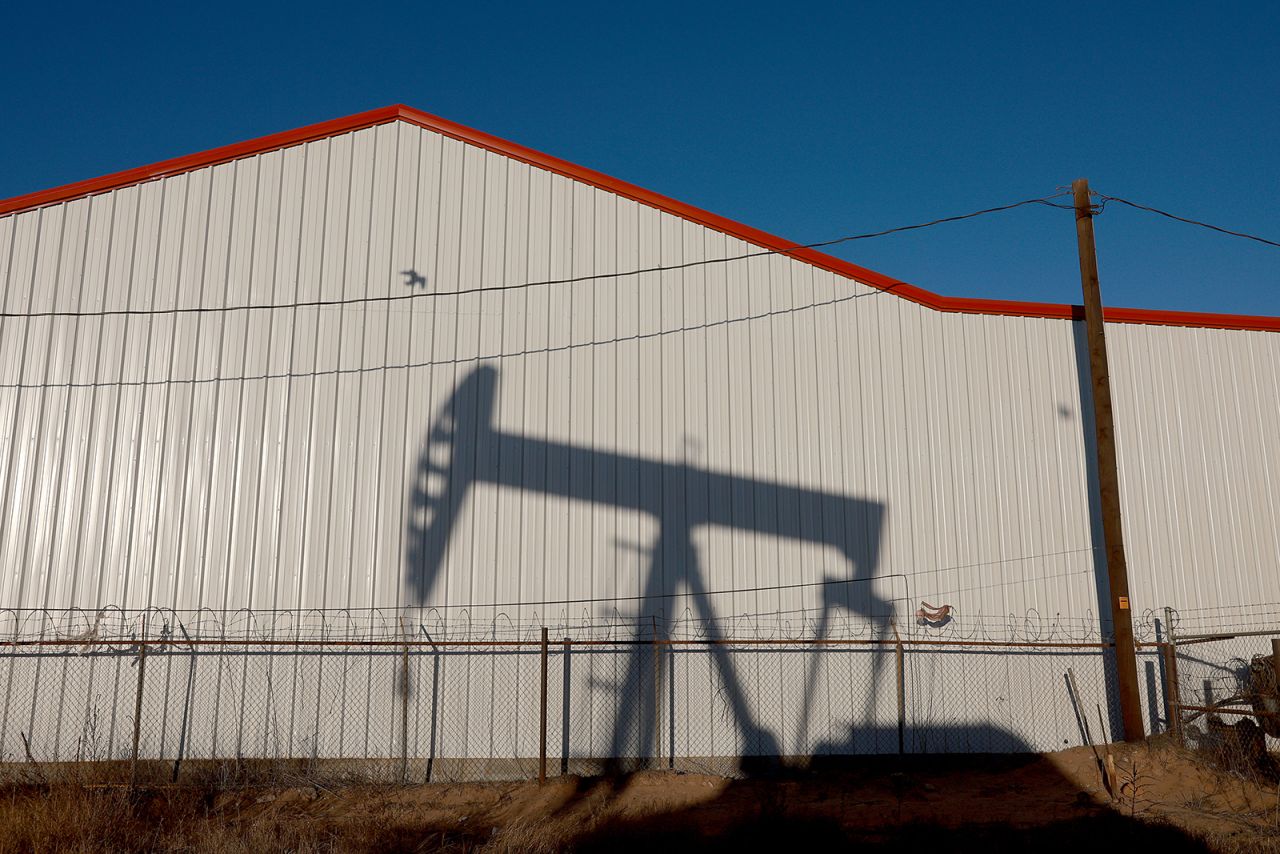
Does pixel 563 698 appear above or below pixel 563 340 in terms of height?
below

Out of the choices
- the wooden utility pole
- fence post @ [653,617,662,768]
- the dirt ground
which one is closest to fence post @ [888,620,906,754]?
the dirt ground

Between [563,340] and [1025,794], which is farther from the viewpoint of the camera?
[563,340]

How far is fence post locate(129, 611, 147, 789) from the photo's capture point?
1411cm

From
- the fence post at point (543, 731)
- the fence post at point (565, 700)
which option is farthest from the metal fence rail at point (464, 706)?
the fence post at point (543, 731)

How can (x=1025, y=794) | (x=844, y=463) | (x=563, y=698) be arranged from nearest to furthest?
(x=1025, y=794)
(x=563, y=698)
(x=844, y=463)

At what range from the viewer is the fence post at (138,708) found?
14.1 metres

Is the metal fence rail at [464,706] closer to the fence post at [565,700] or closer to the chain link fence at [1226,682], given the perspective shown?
the fence post at [565,700]

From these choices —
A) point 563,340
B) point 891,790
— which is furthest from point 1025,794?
point 563,340

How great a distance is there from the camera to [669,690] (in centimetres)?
1589

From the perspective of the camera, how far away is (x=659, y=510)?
54.1ft

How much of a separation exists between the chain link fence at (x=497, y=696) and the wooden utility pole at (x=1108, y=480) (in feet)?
3.97

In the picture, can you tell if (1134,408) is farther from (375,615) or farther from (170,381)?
(170,381)

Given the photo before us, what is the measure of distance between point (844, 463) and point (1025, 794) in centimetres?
562

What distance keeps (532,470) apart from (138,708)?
651 cm
